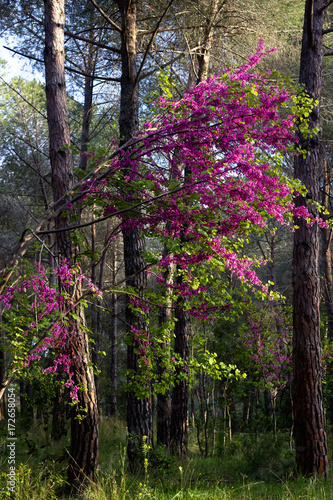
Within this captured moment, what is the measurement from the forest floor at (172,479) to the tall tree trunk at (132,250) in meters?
0.52

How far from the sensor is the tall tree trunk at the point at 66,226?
5.02 metres

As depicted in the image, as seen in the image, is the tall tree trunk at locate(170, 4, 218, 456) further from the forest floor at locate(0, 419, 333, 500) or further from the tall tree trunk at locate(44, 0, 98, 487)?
the tall tree trunk at locate(44, 0, 98, 487)

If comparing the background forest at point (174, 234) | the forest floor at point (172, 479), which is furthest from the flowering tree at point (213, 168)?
the forest floor at point (172, 479)

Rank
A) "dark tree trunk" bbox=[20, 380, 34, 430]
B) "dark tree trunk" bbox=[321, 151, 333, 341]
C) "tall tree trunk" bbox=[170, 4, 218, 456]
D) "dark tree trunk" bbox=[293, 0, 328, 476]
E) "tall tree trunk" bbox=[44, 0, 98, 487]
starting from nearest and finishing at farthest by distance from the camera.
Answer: "tall tree trunk" bbox=[44, 0, 98, 487] < "dark tree trunk" bbox=[293, 0, 328, 476] < "tall tree trunk" bbox=[170, 4, 218, 456] < "dark tree trunk" bbox=[20, 380, 34, 430] < "dark tree trunk" bbox=[321, 151, 333, 341]

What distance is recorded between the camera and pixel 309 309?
6363 millimetres

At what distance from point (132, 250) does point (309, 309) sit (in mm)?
2983

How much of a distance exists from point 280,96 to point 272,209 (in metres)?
1.31

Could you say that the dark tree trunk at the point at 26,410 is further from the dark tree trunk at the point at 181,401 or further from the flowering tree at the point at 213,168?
the flowering tree at the point at 213,168

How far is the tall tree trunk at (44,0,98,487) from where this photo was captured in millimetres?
5016

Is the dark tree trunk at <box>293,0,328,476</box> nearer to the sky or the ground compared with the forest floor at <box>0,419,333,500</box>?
nearer to the sky

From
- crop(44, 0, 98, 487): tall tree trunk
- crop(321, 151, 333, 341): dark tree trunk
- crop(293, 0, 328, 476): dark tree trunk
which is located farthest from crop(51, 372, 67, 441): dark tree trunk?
crop(321, 151, 333, 341): dark tree trunk

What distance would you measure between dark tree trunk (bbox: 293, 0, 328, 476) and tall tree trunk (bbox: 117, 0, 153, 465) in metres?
2.40

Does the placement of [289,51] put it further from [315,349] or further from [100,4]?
[315,349]

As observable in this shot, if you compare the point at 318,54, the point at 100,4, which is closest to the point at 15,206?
the point at 100,4
